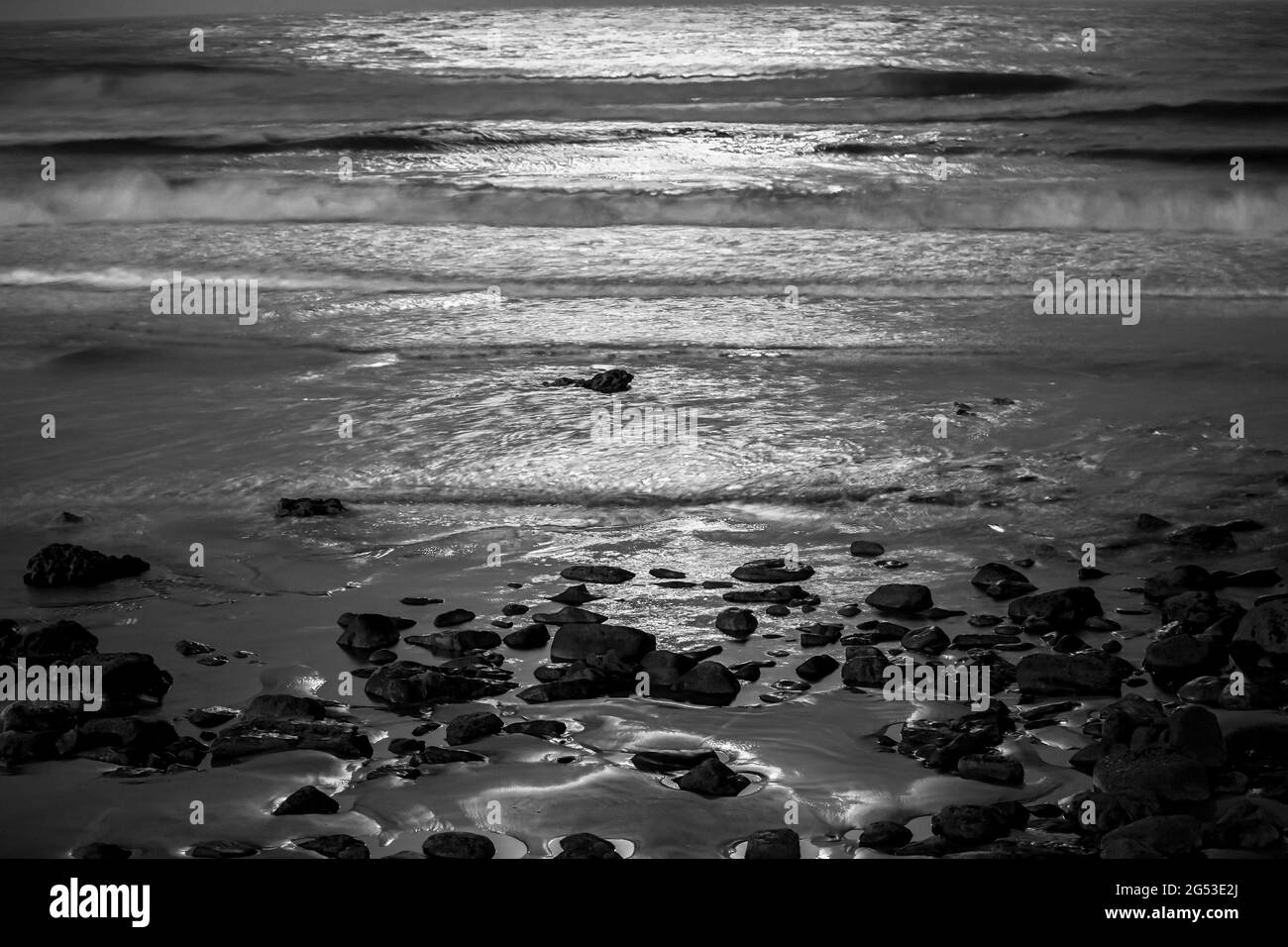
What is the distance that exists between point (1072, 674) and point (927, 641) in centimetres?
51

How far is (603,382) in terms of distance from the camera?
8430mm

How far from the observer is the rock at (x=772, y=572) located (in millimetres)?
5594

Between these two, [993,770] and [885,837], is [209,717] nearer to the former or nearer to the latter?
[885,837]

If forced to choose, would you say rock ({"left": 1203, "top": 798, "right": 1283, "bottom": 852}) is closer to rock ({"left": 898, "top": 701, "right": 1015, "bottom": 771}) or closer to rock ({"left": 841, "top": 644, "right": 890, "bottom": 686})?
rock ({"left": 898, "top": 701, "right": 1015, "bottom": 771})

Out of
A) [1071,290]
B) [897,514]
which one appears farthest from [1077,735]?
[1071,290]

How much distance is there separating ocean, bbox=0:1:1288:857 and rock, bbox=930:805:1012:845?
5.0 inches

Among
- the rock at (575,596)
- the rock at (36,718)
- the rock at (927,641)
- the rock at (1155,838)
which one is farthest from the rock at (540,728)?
the rock at (1155,838)

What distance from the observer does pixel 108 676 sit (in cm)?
468

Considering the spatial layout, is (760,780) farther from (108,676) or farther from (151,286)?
(151,286)

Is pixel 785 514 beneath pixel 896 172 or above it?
beneath

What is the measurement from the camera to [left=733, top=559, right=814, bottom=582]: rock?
559 cm

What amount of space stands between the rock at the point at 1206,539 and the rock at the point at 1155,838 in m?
2.49

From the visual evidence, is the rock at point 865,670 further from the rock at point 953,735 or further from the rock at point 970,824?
→ the rock at point 970,824

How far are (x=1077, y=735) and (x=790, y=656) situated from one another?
104 cm
